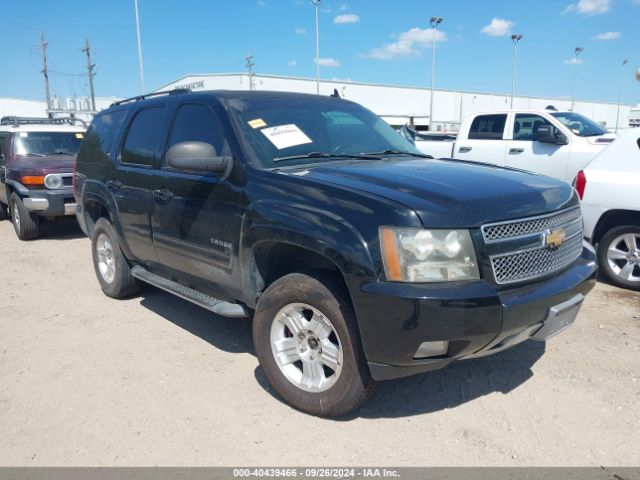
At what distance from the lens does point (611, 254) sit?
564 cm

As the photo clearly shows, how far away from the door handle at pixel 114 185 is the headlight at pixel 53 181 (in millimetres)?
4300

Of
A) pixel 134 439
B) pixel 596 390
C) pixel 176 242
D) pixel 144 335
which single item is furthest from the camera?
pixel 144 335

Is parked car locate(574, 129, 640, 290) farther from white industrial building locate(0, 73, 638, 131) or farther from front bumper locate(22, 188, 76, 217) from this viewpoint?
white industrial building locate(0, 73, 638, 131)

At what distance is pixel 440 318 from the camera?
8.51 feet

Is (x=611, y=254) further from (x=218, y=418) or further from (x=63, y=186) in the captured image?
(x=63, y=186)

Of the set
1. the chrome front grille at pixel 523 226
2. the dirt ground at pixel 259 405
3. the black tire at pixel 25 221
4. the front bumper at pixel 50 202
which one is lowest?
the dirt ground at pixel 259 405

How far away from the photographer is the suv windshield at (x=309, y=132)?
145 inches

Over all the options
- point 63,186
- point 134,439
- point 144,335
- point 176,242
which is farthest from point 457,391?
point 63,186

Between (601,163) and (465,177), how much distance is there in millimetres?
3262

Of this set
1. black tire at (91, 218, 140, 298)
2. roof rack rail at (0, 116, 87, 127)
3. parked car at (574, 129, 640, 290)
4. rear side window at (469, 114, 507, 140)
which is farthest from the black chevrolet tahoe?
roof rack rail at (0, 116, 87, 127)

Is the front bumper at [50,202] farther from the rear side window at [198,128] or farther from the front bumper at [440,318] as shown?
the front bumper at [440,318]

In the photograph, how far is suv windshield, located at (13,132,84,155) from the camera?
9.62m

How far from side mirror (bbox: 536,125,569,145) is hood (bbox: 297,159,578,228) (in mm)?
5350

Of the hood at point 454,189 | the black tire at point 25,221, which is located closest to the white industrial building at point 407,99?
the black tire at point 25,221
